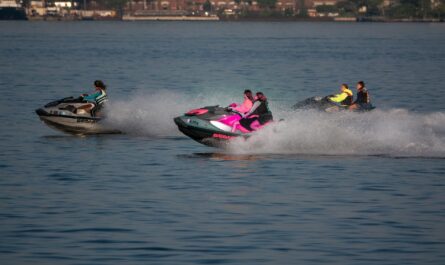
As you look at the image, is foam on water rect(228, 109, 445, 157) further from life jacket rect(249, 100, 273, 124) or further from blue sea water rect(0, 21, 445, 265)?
life jacket rect(249, 100, 273, 124)

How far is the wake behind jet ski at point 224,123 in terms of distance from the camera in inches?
1288

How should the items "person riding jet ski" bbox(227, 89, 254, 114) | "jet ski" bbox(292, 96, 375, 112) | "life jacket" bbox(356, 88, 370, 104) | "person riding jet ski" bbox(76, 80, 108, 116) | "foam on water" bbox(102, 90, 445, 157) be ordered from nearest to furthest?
"person riding jet ski" bbox(227, 89, 254, 114)
"foam on water" bbox(102, 90, 445, 157)
"person riding jet ski" bbox(76, 80, 108, 116)
"jet ski" bbox(292, 96, 375, 112)
"life jacket" bbox(356, 88, 370, 104)

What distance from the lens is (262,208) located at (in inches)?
986

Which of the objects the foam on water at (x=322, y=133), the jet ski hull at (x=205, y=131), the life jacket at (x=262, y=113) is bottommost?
the foam on water at (x=322, y=133)

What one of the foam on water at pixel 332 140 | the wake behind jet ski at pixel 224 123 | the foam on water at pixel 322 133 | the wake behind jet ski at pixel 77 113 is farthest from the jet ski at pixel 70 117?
the foam on water at pixel 332 140

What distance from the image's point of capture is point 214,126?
32.7 metres

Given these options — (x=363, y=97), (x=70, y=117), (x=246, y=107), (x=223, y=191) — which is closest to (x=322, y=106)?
(x=363, y=97)

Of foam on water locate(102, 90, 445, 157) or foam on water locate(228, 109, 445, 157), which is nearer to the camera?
foam on water locate(228, 109, 445, 157)

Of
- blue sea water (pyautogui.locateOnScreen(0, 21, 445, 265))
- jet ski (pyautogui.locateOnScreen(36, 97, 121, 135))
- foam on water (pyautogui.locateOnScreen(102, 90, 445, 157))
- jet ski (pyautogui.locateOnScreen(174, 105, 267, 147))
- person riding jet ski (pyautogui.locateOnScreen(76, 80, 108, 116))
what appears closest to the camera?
blue sea water (pyautogui.locateOnScreen(0, 21, 445, 265))

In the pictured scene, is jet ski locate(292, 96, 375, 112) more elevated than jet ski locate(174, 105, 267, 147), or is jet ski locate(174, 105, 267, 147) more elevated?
jet ski locate(174, 105, 267, 147)

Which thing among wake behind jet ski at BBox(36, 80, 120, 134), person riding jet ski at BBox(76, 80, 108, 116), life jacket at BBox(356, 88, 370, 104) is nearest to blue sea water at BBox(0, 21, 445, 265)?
wake behind jet ski at BBox(36, 80, 120, 134)

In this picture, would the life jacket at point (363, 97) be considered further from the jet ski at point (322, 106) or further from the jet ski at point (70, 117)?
the jet ski at point (70, 117)

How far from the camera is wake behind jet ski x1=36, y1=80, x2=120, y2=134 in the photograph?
1463 inches

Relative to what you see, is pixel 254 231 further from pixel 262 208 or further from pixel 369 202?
pixel 369 202
